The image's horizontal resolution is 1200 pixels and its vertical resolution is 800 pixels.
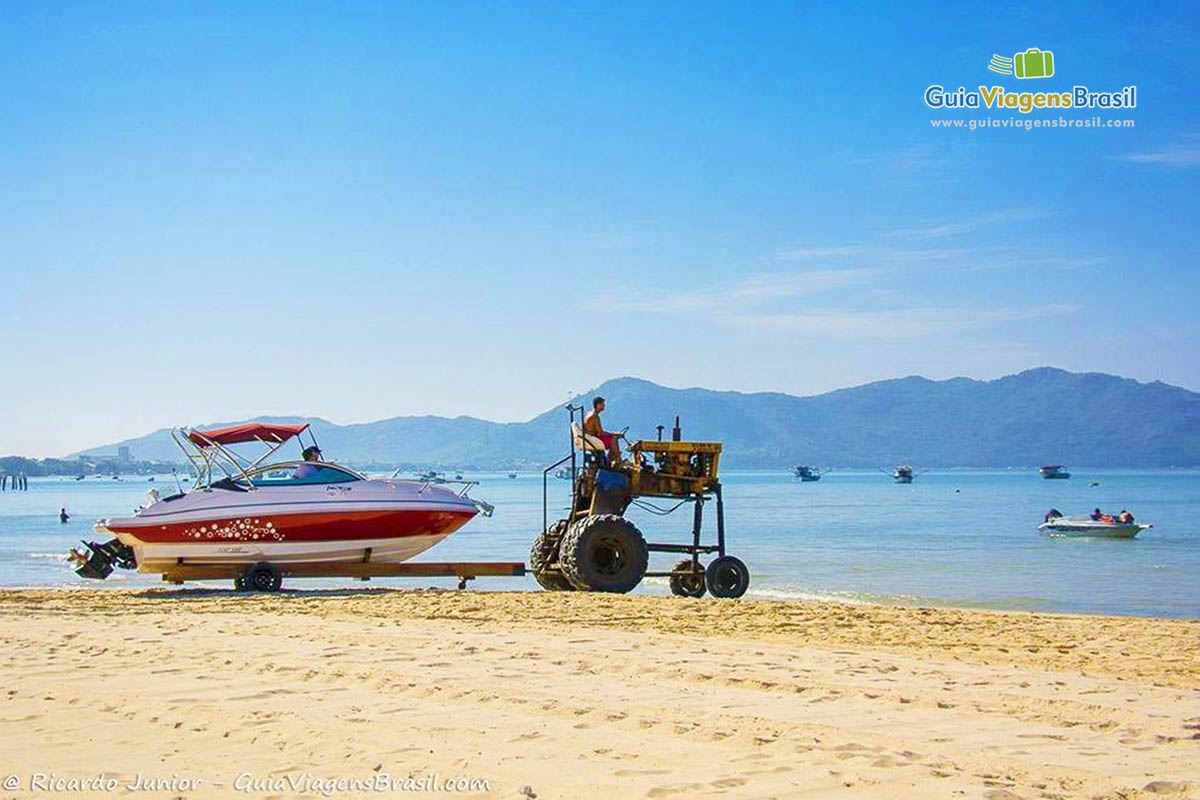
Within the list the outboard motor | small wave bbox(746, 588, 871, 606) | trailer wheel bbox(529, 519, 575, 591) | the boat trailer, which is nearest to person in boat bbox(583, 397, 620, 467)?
trailer wheel bbox(529, 519, 575, 591)

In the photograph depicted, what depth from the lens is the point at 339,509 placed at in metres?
18.8

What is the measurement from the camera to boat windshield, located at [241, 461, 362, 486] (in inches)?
738

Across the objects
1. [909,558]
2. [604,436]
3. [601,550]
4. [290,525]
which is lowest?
[909,558]

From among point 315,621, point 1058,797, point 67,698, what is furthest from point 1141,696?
point 315,621

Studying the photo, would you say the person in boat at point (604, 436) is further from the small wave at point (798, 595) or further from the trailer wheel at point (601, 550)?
the small wave at point (798, 595)

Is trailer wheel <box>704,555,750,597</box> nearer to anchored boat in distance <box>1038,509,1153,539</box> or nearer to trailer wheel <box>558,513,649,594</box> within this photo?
trailer wheel <box>558,513,649,594</box>

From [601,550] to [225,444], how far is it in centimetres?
626

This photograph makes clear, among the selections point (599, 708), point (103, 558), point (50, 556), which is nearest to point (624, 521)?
point (103, 558)

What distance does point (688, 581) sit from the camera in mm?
18625

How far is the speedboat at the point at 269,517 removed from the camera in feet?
59.5

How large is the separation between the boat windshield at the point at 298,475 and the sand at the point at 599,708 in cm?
462

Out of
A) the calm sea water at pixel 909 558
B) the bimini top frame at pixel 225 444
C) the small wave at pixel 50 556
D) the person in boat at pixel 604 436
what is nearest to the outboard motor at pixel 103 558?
the bimini top frame at pixel 225 444

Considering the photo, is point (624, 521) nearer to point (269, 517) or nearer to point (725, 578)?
point (725, 578)

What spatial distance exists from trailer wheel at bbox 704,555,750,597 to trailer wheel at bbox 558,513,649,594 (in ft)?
3.73
